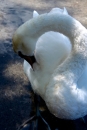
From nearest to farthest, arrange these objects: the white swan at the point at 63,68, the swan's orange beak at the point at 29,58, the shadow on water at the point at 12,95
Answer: the white swan at the point at 63,68, the swan's orange beak at the point at 29,58, the shadow on water at the point at 12,95

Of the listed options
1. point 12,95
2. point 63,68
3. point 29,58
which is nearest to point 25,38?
point 29,58

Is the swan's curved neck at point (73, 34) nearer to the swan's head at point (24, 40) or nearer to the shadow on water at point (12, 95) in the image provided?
the swan's head at point (24, 40)

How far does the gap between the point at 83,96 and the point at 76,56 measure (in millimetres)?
315

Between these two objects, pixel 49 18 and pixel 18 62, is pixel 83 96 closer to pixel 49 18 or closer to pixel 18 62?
pixel 49 18

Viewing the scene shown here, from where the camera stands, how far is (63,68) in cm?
219

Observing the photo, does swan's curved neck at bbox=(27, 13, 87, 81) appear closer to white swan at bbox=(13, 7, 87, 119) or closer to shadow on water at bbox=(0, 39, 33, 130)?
white swan at bbox=(13, 7, 87, 119)

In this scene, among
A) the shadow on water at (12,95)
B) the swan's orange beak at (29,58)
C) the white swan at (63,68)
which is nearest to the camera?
the white swan at (63,68)

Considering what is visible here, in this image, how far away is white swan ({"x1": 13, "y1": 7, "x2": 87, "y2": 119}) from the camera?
6.75 feet

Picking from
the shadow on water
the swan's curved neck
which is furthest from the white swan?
the shadow on water

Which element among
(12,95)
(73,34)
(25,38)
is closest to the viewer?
(25,38)

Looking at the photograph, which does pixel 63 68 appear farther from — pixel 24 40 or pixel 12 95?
pixel 12 95

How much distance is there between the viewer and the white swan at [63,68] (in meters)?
2.06

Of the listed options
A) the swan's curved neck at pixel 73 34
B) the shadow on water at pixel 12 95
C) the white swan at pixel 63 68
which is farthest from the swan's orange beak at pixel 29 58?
the shadow on water at pixel 12 95

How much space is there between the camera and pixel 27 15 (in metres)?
4.25
